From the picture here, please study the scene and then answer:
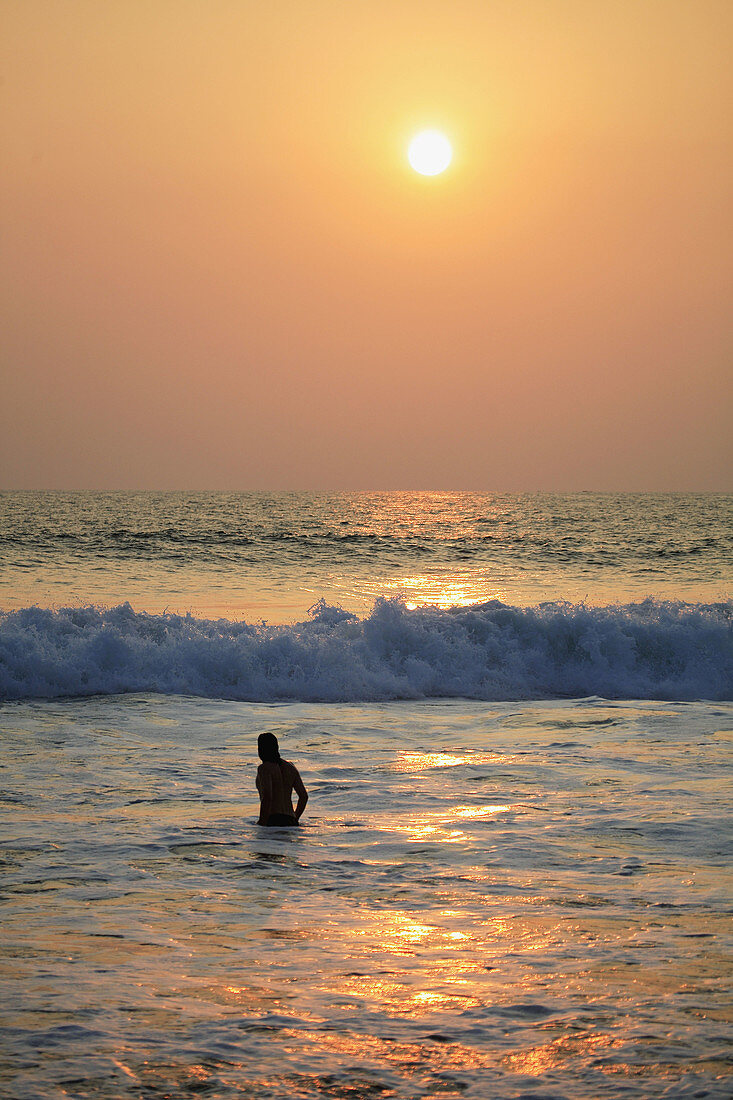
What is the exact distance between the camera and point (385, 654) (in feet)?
63.7

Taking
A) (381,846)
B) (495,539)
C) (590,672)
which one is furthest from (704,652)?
(495,539)

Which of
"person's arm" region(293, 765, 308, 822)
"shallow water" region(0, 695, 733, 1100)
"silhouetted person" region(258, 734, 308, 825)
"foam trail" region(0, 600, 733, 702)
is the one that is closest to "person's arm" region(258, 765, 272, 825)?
"silhouetted person" region(258, 734, 308, 825)

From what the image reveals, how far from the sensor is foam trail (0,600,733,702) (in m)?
17.6

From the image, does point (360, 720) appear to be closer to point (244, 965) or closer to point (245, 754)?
point (245, 754)

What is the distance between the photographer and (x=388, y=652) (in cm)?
1947

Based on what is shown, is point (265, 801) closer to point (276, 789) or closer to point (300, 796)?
point (276, 789)

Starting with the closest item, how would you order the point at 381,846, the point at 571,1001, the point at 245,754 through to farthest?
the point at 571,1001
the point at 381,846
the point at 245,754

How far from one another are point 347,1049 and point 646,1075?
1.33 meters

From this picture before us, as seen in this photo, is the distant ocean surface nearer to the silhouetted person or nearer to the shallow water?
the shallow water

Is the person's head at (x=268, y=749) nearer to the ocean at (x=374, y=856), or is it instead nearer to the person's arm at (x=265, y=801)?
the person's arm at (x=265, y=801)

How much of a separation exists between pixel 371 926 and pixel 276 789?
2724 mm

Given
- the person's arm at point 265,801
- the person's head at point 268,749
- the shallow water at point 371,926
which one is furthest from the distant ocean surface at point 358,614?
the person's arm at point 265,801

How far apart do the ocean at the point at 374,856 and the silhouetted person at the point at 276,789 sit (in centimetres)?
24

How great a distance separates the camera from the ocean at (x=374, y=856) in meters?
4.39
